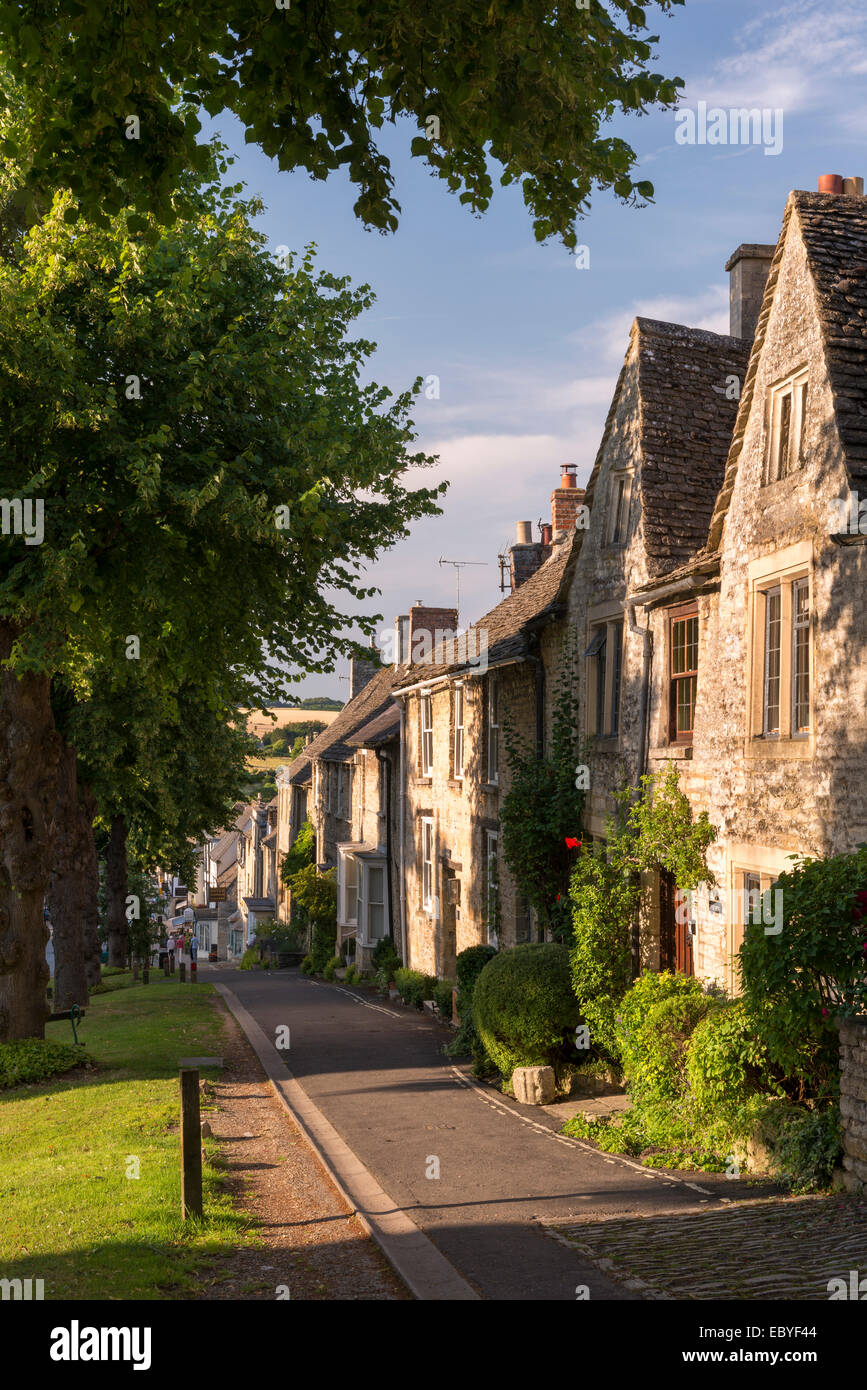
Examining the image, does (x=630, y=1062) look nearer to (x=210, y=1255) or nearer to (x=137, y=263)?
(x=210, y=1255)

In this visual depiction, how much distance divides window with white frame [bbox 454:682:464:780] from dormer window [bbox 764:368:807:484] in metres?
13.7

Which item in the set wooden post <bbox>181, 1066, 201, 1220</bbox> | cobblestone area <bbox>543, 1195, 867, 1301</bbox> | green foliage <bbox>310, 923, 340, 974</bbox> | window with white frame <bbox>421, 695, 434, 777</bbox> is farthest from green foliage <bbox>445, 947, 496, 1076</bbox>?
green foliage <bbox>310, 923, 340, 974</bbox>

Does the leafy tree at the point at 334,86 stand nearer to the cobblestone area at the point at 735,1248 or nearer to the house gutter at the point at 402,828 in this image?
the cobblestone area at the point at 735,1248

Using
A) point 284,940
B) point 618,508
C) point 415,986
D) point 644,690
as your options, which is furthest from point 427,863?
point 284,940

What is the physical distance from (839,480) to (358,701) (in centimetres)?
3977

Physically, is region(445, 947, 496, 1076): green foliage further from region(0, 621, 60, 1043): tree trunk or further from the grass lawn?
region(0, 621, 60, 1043): tree trunk

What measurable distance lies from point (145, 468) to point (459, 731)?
14.1 metres

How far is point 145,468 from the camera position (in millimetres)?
13367

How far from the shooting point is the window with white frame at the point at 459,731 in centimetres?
2627

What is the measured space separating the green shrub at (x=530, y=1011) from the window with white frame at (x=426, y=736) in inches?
486
